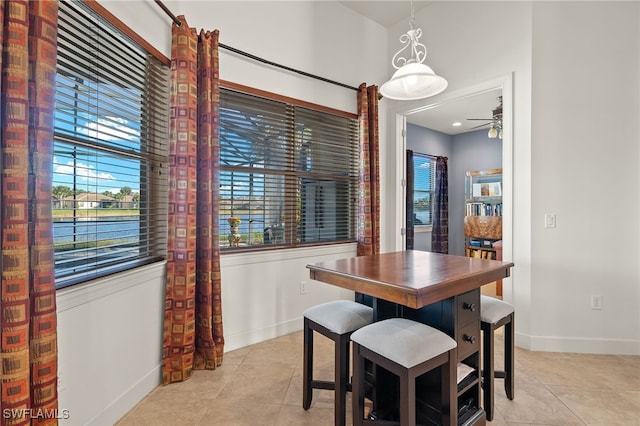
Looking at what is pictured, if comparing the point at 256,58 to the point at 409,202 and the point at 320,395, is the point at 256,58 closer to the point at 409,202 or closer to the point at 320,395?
the point at 320,395

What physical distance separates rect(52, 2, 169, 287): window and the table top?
1188mm

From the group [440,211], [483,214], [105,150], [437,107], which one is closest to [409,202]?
[440,211]

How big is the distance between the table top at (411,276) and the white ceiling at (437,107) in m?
2.12

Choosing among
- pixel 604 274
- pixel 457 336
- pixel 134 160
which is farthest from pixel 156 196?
pixel 604 274

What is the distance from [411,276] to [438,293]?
0.16 meters

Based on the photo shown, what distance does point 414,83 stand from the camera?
2.08 m

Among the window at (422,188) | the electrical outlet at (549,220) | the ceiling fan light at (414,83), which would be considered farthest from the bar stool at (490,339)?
the window at (422,188)

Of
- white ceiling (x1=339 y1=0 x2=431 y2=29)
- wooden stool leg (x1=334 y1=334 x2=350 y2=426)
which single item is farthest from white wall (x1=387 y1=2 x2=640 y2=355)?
wooden stool leg (x1=334 y1=334 x2=350 y2=426)

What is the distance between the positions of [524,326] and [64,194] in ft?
11.0

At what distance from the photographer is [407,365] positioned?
1277 mm

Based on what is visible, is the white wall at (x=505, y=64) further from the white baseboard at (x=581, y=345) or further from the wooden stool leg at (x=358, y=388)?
the wooden stool leg at (x=358, y=388)

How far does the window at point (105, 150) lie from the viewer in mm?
1495

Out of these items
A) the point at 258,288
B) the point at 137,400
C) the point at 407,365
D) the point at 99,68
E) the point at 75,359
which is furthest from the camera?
the point at 258,288

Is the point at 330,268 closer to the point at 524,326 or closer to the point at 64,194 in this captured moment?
the point at 64,194
